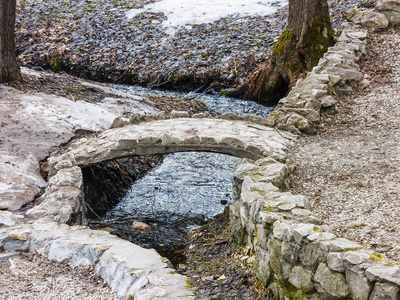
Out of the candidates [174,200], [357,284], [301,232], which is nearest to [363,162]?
[301,232]

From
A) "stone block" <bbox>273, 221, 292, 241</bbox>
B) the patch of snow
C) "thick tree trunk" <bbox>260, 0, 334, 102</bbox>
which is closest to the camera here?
"stone block" <bbox>273, 221, 292, 241</bbox>

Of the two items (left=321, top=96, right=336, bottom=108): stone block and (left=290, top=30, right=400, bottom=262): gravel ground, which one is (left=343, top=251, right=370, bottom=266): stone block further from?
(left=321, top=96, right=336, bottom=108): stone block

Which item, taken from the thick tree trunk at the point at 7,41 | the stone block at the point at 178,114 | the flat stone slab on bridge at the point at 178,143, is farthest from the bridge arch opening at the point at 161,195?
the thick tree trunk at the point at 7,41

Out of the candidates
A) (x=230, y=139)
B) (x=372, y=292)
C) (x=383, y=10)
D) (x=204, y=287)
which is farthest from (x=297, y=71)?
(x=372, y=292)

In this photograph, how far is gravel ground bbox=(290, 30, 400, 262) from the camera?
3.38 meters

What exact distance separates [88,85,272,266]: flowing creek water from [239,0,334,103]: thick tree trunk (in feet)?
7.88

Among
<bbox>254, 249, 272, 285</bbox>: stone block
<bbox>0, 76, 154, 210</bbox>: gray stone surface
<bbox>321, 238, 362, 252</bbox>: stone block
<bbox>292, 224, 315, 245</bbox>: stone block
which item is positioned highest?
<bbox>321, 238, 362, 252</bbox>: stone block

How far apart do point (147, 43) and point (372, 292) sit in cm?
1014

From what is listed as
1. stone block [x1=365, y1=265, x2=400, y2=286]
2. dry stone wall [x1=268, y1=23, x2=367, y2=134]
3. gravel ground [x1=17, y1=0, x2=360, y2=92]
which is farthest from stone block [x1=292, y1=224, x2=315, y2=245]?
gravel ground [x1=17, y1=0, x2=360, y2=92]

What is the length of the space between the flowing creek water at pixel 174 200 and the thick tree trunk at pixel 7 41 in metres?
3.15

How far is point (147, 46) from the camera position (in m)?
11.5

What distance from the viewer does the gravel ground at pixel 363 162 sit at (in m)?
3.38

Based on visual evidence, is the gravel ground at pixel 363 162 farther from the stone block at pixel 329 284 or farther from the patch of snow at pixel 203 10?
the patch of snow at pixel 203 10

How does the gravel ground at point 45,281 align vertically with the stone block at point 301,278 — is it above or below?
below
